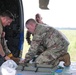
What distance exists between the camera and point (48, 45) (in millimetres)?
5605

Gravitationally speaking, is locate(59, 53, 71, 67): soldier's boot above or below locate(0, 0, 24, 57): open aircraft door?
below

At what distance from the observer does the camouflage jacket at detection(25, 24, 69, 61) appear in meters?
5.38

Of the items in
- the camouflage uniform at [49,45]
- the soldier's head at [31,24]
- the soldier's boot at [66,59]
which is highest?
the soldier's head at [31,24]

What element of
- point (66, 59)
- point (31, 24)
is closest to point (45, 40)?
point (31, 24)

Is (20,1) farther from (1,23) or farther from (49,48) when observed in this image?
(1,23)

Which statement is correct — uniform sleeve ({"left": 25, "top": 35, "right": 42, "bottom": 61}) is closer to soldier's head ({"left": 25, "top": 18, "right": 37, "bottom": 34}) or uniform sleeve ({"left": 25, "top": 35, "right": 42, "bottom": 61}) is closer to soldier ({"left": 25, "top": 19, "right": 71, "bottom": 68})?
soldier ({"left": 25, "top": 19, "right": 71, "bottom": 68})

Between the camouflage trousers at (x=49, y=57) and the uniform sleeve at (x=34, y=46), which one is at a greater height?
the uniform sleeve at (x=34, y=46)

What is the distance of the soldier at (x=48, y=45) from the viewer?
5.39 m

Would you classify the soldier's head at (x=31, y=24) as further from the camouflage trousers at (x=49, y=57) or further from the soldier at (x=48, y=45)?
the camouflage trousers at (x=49, y=57)

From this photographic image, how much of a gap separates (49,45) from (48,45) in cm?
2

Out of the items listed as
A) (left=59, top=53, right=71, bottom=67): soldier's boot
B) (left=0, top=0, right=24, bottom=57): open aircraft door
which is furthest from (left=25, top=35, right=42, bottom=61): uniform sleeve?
(left=0, top=0, right=24, bottom=57): open aircraft door

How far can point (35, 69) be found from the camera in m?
4.69

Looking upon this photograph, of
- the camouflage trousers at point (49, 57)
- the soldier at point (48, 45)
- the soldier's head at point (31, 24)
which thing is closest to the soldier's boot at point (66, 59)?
the soldier at point (48, 45)

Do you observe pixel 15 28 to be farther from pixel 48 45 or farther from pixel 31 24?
pixel 31 24
